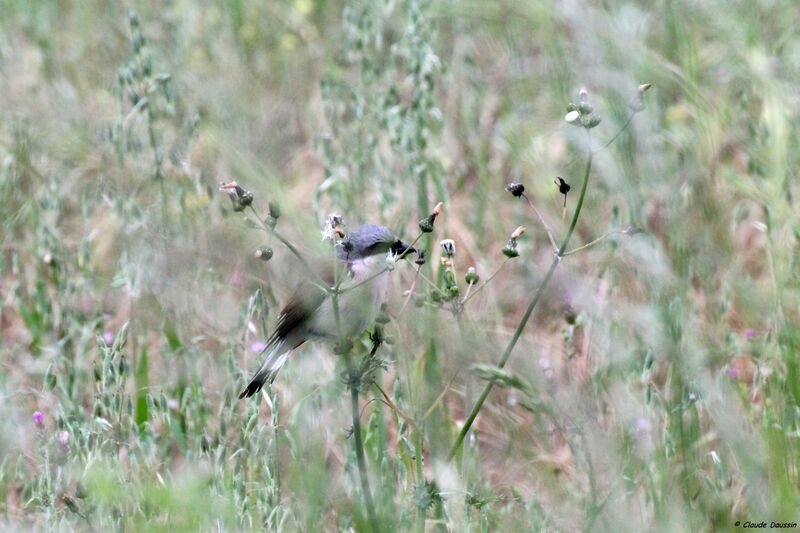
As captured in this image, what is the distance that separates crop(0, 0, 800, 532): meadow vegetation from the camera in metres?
2.29

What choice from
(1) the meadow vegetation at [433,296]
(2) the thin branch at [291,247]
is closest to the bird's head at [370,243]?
(1) the meadow vegetation at [433,296]

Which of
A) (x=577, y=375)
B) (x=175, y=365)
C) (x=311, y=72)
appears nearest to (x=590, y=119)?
(x=577, y=375)

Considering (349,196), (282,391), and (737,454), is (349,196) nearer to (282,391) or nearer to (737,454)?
(282,391)

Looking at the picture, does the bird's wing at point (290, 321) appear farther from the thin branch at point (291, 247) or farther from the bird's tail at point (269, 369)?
the thin branch at point (291, 247)

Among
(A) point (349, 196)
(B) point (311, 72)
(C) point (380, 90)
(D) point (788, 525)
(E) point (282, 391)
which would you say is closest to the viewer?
(D) point (788, 525)

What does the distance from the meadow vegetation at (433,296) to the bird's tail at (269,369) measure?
57mm

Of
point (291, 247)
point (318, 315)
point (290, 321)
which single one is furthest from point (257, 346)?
point (291, 247)

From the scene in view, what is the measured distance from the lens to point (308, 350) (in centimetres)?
420

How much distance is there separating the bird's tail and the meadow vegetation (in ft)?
0.19

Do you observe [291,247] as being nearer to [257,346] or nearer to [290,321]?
[290,321]

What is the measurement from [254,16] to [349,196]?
2.93m

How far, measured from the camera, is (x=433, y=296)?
2598 millimetres

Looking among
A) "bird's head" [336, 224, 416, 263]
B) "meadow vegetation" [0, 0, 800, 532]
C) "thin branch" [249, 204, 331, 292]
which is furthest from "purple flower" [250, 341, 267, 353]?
"thin branch" [249, 204, 331, 292]

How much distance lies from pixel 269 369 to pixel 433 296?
1.18m
